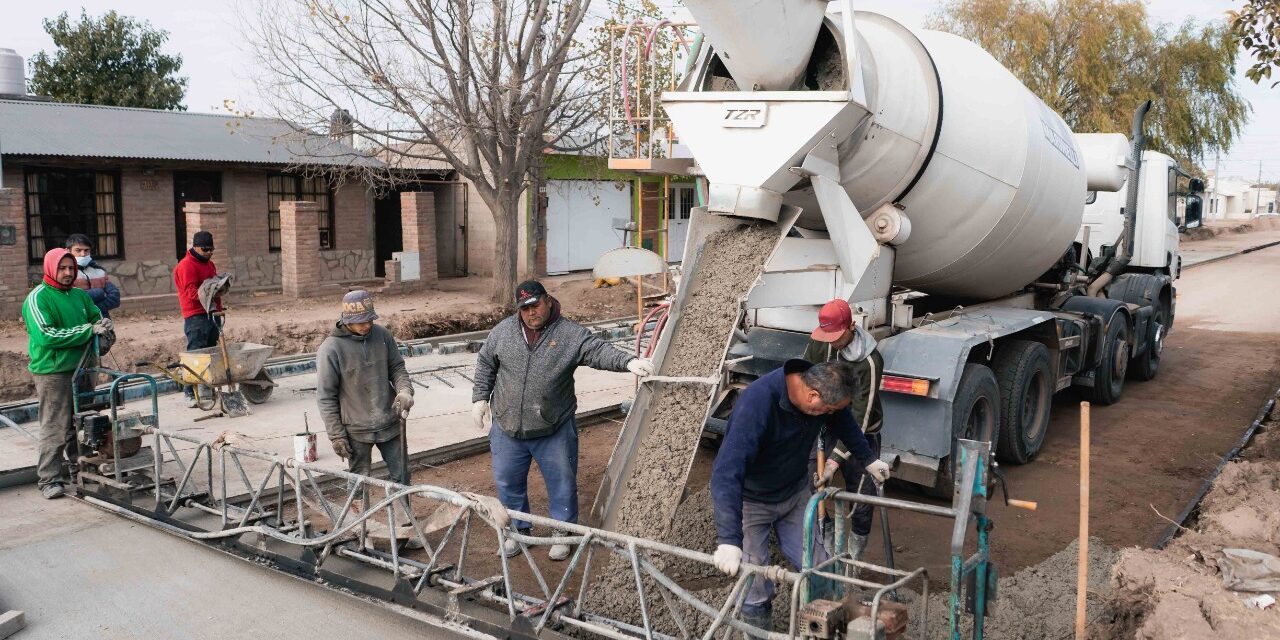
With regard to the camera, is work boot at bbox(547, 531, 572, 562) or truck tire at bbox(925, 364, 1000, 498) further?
truck tire at bbox(925, 364, 1000, 498)

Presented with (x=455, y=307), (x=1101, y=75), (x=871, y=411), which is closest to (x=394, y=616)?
(x=871, y=411)

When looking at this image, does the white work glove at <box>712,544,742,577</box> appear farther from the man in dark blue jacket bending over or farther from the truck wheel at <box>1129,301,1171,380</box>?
the truck wheel at <box>1129,301,1171,380</box>

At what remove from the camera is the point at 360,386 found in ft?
19.6

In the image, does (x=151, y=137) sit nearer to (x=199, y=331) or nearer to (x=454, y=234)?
(x=454, y=234)

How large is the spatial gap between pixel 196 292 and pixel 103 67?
24.9 metres

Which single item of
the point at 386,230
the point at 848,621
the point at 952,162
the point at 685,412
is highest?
the point at 952,162

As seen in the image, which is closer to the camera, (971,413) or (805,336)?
(805,336)

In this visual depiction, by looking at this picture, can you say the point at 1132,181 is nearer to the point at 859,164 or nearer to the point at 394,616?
the point at 859,164

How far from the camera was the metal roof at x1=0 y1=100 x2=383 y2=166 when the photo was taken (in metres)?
15.7

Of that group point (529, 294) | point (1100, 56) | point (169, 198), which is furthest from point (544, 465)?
point (1100, 56)

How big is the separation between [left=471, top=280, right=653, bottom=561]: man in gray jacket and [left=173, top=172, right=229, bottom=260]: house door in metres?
13.6

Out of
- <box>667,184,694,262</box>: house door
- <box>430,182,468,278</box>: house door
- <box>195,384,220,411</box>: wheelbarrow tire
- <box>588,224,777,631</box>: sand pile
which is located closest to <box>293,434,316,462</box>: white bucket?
<box>588,224,777,631</box>: sand pile

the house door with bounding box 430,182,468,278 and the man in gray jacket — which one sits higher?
the house door with bounding box 430,182,468,278

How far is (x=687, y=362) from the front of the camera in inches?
239
